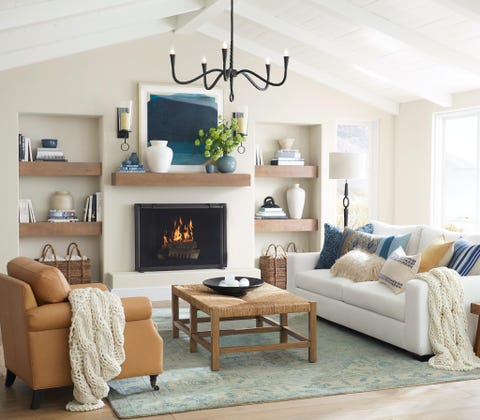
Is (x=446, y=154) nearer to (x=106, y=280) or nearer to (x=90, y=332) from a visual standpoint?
(x=106, y=280)

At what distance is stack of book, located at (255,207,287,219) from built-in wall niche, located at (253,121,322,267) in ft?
0.52

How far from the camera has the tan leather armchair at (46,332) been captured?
3922 millimetres

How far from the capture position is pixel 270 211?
8508 millimetres

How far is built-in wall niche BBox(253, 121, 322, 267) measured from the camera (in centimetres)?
866

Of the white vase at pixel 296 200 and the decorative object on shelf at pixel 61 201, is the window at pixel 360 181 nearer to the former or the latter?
the white vase at pixel 296 200

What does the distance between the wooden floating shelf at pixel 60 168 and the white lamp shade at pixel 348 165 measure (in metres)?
2.58

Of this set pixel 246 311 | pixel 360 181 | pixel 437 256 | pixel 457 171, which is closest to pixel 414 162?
pixel 457 171

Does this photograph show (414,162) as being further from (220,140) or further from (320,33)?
(220,140)

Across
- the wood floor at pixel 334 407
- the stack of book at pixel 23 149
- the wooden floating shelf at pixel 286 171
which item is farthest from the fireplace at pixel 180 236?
the wood floor at pixel 334 407

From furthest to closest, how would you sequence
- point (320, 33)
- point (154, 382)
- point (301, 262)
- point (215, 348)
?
point (320, 33)
point (301, 262)
point (215, 348)
point (154, 382)

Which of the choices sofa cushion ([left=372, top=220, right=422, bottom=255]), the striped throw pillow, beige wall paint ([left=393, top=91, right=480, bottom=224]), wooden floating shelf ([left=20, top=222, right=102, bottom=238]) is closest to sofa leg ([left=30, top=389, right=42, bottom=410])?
the striped throw pillow

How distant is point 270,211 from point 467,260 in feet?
11.7

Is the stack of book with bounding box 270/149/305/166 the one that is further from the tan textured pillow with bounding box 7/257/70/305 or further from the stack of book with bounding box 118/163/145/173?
the tan textured pillow with bounding box 7/257/70/305

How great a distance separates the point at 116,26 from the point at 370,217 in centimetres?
418
